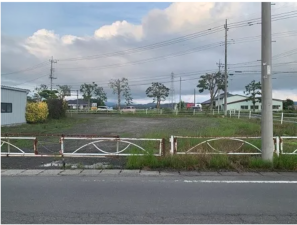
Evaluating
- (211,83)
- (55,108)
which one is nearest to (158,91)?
(211,83)

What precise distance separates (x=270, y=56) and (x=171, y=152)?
4.00m

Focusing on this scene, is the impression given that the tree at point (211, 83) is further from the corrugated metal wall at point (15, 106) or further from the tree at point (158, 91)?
the corrugated metal wall at point (15, 106)

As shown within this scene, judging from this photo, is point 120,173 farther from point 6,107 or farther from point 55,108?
point 55,108

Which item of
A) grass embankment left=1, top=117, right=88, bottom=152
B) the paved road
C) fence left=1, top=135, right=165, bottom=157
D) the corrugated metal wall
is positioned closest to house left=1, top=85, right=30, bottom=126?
the corrugated metal wall

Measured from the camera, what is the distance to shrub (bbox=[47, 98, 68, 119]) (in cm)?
3269

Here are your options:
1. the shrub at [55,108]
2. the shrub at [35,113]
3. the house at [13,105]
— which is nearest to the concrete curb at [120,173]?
the house at [13,105]

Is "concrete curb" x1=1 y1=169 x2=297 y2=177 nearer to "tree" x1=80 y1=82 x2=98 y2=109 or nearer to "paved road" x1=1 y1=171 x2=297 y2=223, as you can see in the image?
"paved road" x1=1 y1=171 x2=297 y2=223

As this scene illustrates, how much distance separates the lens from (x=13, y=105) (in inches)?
968

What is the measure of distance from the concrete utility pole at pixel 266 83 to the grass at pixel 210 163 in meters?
0.35

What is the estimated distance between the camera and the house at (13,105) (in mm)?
23094

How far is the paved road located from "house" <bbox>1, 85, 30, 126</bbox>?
18529 millimetres

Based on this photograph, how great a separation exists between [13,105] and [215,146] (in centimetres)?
2131

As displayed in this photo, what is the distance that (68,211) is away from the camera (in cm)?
443

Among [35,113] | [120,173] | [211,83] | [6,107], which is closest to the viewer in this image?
[120,173]
